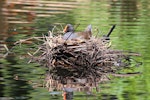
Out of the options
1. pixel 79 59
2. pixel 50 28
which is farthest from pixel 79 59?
pixel 50 28

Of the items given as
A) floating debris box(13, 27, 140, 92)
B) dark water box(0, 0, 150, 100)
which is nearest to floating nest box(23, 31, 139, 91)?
floating debris box(13, 27, 140, 92)

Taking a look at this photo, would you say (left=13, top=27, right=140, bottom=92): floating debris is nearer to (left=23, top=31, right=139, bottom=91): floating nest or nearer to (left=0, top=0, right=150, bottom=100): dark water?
(left=23, top=31, right=139, bottom=91): floating nest

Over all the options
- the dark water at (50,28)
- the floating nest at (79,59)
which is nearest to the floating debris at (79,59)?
the floating nest at (79,59)

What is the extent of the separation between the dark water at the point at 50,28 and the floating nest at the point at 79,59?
0.59 feet

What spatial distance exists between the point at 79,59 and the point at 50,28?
3.91 meters

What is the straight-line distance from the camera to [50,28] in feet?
34.4

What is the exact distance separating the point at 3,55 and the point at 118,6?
9927 mm

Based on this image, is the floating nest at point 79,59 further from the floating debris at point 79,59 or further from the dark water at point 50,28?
the dark water at point 50,28

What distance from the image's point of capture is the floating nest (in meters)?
6.44

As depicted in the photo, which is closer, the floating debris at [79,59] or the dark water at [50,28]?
the dark water at [50,28]

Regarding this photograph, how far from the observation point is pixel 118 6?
55.5ft

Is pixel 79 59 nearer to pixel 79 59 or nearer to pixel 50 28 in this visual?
pixel 79 59

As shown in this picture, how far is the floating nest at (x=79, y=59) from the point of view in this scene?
6.44 metres

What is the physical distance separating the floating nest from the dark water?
0.18m
